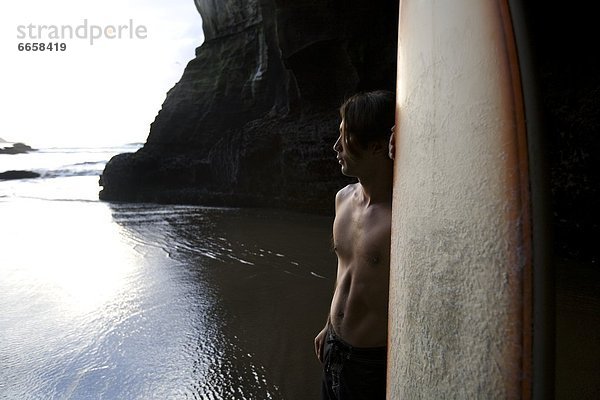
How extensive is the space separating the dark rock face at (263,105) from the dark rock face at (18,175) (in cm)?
792

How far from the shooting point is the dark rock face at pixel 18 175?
17547 millimetres

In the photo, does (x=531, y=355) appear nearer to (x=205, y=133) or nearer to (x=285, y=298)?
(x=285, y=298)

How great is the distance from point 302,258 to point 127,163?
8.07m

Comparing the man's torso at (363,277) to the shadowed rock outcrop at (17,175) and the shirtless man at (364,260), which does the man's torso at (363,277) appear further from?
the shadowed rock outcrop at (17,175)

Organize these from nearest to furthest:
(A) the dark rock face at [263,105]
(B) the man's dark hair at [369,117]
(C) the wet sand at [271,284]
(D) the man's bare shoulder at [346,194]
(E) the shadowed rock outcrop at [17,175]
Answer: (B) the man's dark hair at [369,117]
(D) the man's bare shoulder at [346,194]
(C) the wet sand at [271,284]
(A) the dark rock face at [263,105]
(E) the shadowed rock outcrop at [17,175]

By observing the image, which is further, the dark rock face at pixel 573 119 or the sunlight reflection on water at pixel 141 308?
the dark rock face at pixel 573 119

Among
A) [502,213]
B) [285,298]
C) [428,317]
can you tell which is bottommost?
[285,298]

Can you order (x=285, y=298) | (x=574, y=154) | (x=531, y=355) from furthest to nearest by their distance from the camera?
(x=574, y=154) → (x=285, y=298) → (x=531, y=355)

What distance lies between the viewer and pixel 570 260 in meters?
5.11

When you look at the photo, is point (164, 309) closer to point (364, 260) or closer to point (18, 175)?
point (364, 260)

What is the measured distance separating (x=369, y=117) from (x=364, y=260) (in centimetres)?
46

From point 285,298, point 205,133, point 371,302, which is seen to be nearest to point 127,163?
point 205,133

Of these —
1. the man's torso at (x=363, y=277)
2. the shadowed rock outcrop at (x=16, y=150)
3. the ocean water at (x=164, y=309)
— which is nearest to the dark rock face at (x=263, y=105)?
the ocean water at (x=164, y=309)

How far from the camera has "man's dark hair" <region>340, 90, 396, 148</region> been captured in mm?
1342
